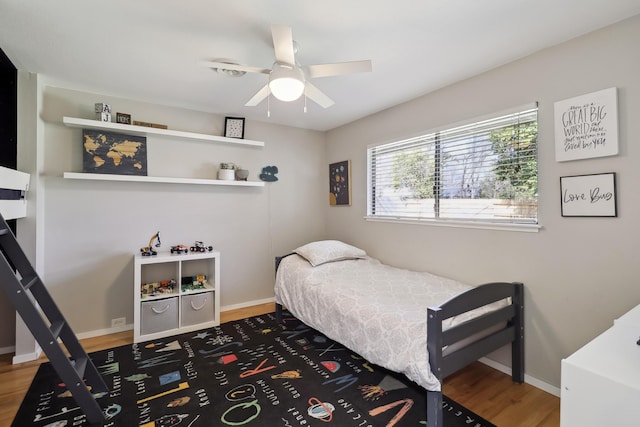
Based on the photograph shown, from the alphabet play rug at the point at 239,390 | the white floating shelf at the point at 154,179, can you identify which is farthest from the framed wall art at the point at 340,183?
the alphabet play rug at the point at 239,390

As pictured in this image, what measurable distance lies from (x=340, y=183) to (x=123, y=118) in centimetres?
255

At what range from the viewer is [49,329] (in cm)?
170

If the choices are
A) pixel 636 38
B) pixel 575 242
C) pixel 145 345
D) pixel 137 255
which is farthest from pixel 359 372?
pixel 636 38

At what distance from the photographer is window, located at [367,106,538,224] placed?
2236 mm

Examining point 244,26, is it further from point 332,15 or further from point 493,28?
point 493,28

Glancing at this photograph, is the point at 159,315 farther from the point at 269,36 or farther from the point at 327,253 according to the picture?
the point at 269,36

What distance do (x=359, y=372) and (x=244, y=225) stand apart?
7.23 feet

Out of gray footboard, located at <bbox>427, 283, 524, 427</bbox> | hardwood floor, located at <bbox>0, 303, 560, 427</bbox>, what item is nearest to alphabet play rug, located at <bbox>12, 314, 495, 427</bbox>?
hardwood floor, located at <bbox>0, 303, 560, 427</bbox>

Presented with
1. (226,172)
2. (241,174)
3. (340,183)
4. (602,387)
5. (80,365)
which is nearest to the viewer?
(602,387)

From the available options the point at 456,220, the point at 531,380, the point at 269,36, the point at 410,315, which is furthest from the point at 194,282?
the point at 531,380

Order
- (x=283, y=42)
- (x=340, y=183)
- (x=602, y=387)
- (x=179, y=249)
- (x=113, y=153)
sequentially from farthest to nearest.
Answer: (x=340, y=183) → (x=179, y=249) → (x=113, y=153) → (x=283, y=42) → (x=602, y=387)

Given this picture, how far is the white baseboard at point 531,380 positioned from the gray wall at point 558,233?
0.11 feet

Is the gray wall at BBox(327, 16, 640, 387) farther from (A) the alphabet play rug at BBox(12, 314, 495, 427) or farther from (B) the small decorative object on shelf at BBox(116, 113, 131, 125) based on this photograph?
(B) the small decorative object on shelf at BBox(116, 113, 131, 125)

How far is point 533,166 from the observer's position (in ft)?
7.16
